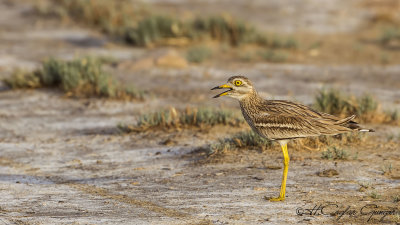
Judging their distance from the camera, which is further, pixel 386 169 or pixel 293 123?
pixel 386 169

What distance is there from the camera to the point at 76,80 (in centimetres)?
1210

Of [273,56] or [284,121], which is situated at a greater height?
[284,121]

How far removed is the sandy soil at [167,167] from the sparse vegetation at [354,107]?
0.79 ft

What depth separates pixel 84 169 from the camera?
836 centimetres

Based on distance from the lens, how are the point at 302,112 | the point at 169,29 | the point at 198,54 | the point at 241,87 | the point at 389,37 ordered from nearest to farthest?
1. the point at 302,112
2. the point at 241,87
3. the point at 198,54
4. the point at 169,29
5. the point at 389,37

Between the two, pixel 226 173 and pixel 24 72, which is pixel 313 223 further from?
pixel 24 72

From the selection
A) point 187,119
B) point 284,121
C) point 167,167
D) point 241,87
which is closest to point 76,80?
point 187,119

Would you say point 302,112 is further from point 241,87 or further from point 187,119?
point 187,119

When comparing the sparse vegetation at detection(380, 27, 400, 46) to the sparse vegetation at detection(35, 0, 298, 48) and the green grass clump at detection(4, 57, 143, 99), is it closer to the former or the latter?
the sparse vegetation at detection(35, 0, 298, 48)

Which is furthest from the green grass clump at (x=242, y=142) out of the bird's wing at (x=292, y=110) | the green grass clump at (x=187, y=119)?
the bird's wing at (x=292, y=110)

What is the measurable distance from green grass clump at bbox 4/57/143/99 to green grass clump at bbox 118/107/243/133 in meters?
2.04

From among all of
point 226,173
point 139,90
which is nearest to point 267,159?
point 226,173

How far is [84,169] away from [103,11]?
9929mm

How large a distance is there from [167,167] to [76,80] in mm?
4534
